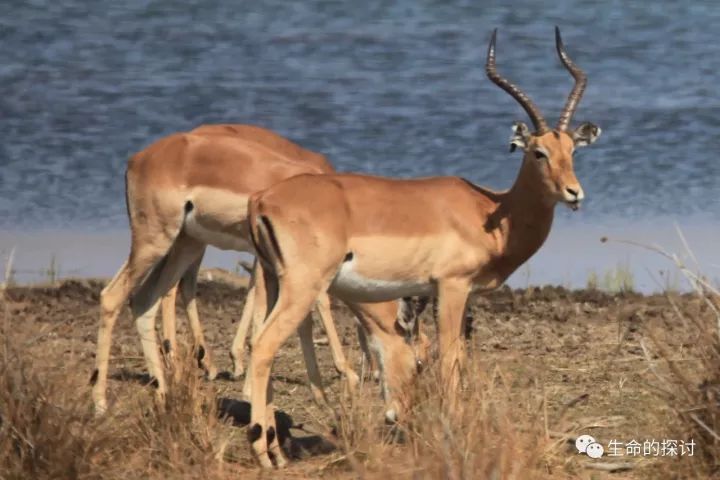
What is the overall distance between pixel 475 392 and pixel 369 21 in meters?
17.3

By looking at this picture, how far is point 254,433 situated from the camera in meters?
8.95

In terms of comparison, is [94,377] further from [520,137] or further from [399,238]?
[520,137]

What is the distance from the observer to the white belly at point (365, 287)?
9469 mm

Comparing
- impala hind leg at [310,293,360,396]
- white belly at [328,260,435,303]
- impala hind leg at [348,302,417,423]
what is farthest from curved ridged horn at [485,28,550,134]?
impala hind leg at [310,293,360,396]

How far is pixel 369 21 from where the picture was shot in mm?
25359

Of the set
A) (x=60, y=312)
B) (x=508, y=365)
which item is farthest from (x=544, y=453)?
(x=60, y=312)

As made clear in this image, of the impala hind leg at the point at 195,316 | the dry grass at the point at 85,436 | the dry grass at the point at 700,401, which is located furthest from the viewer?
the impala hind leg at the point at 195,316

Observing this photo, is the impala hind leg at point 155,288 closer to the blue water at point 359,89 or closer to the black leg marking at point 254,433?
the black leg marking at point 254,433

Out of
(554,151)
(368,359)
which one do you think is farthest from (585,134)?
(368,359)

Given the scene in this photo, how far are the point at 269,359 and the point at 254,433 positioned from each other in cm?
34

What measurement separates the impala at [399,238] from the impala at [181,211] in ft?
4.27

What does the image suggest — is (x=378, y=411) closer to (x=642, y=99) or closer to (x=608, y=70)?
(x=642, y=99)

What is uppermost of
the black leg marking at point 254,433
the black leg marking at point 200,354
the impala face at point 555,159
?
the impala face at point 555,159

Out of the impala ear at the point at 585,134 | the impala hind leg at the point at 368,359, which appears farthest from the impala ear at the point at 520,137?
the impala hind leg at the point at 368,359
